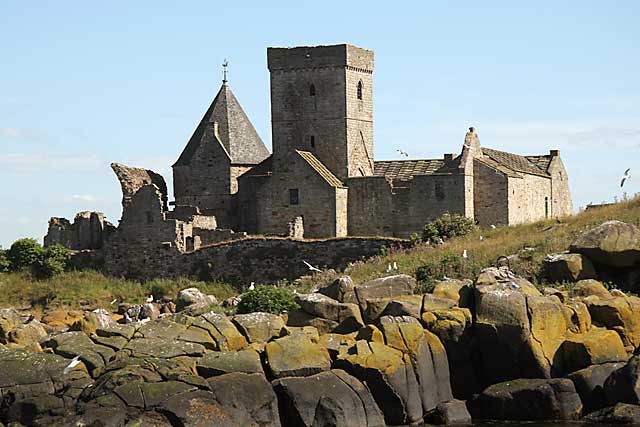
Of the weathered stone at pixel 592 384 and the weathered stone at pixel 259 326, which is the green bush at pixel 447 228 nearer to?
the weathered stone at pixel 259 326

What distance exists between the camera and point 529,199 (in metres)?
53.3

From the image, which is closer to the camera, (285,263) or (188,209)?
(285,263)

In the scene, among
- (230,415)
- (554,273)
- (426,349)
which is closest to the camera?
(230,415)

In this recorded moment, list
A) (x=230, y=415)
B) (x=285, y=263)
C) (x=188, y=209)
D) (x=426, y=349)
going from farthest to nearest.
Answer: (x=188, y=209) → (x=285, y=263) → (x=426, y=349) → (x=230, y=415)

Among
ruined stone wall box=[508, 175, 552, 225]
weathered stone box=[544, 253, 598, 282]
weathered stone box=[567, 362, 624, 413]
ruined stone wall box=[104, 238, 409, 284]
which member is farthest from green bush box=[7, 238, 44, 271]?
weathered stone box=[567, 362, 624, 413]

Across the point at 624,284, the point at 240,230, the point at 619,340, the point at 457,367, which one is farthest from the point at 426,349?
the point at 240,230

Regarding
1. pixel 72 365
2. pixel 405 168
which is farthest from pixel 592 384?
pixel 405 168

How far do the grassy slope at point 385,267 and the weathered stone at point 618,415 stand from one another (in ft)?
24.8

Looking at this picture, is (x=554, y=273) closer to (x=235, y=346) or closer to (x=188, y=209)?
(x=235, y=346)

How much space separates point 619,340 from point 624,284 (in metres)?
4.52

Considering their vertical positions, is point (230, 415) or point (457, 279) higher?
point (457, 279)

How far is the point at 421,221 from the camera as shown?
5059 cm

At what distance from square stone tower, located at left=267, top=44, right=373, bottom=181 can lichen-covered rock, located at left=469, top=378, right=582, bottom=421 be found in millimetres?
24524

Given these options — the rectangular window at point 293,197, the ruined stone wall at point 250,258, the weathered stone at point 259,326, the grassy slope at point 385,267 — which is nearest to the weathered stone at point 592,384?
the grassy slope at point 385,267
